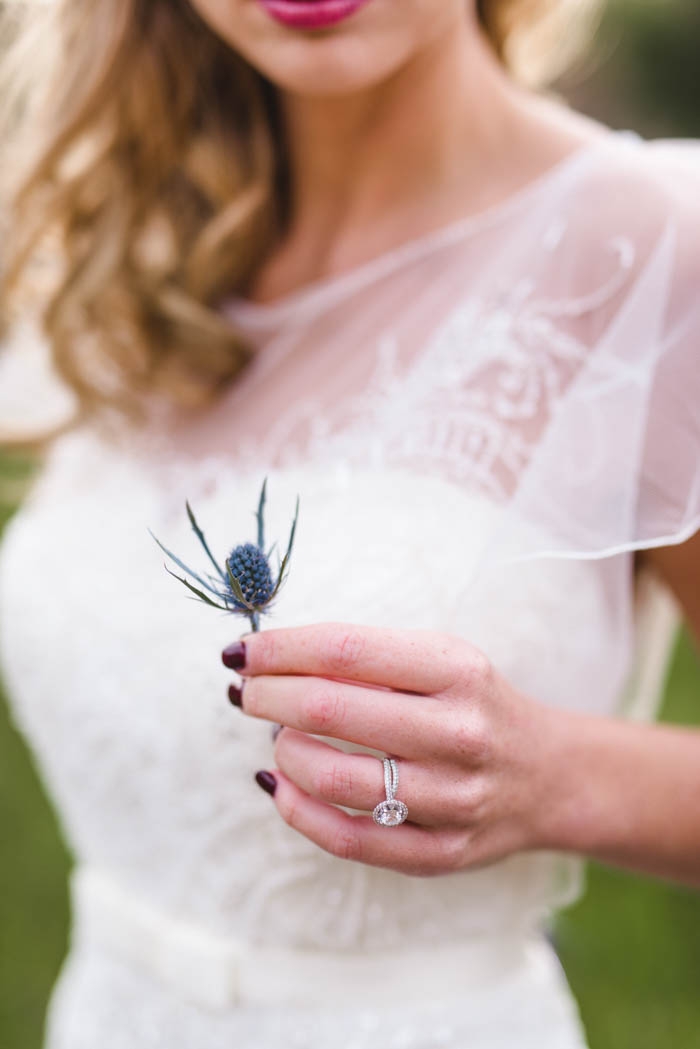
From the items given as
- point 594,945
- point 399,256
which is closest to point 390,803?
point 399,256

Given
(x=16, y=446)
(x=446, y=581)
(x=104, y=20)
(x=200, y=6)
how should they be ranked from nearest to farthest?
(x=446, y=581) → (x=200, y=6) → (x=104, y=20) → (x=16, y=446)

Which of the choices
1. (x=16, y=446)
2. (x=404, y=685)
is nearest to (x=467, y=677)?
(x=404, y=685)

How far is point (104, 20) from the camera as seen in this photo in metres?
1.96

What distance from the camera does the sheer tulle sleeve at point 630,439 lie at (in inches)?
52.6

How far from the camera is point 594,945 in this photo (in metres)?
3.27

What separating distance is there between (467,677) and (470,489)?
15.2 inches

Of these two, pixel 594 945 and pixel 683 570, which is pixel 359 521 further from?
pixel 594 945

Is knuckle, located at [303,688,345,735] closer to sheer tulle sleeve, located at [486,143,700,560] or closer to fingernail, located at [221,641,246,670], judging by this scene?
fingernail, located at [221,641,246,670]

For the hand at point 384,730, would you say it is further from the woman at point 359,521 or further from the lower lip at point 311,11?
the lower lip at point 311,11

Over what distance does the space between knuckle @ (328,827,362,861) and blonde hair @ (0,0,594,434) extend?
976 millimetres

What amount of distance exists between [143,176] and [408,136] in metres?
0.58

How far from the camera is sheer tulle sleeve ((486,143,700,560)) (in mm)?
1336

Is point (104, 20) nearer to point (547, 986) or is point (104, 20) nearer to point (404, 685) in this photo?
point (404, 685)

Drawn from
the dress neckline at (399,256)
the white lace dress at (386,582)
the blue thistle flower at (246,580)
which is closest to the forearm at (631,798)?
the white lace dress at (386,582)
